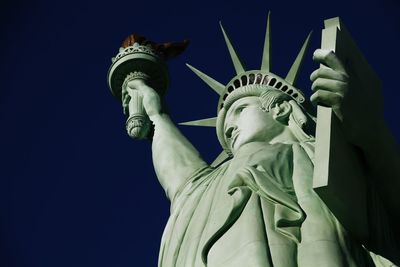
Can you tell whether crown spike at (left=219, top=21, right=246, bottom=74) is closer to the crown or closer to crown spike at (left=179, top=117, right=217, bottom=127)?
the crown

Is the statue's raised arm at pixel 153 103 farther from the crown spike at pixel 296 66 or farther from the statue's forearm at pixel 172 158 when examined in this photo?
the crown spike at pixel 296 66

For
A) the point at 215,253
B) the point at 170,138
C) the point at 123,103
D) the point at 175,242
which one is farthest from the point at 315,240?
the point at 123,103

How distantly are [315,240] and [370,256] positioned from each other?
448 millimetres

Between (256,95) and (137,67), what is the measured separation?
222 cm

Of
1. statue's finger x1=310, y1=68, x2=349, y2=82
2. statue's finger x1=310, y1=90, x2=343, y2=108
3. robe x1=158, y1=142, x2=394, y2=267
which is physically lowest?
robe x1=158, y1=142, x2=394, y2=267

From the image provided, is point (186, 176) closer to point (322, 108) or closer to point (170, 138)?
point (170, 138)

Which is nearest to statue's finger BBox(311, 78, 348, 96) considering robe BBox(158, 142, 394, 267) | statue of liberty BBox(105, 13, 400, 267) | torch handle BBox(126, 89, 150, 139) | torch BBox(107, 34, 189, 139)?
statue of liberty BBox(105, 13, 400, 267)

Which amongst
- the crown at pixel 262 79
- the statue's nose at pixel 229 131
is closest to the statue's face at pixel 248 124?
the statue's nose at pixel 229 131

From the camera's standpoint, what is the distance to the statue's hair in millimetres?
9539

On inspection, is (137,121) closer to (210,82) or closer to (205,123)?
(205,123)

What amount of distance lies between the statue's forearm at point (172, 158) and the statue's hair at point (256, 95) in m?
0.33

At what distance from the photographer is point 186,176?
9656 millimetres

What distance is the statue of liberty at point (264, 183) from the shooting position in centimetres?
723

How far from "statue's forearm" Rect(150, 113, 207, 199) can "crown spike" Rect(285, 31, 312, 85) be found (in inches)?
45.3
